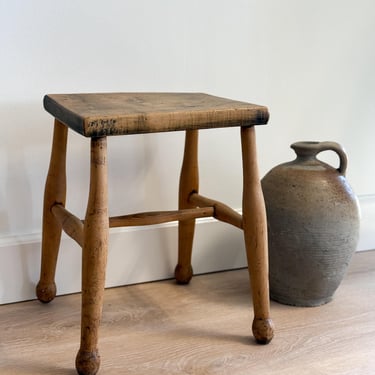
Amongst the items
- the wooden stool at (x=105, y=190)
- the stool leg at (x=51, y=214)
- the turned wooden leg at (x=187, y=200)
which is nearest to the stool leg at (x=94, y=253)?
the wooden stool at (x=105, y=190)

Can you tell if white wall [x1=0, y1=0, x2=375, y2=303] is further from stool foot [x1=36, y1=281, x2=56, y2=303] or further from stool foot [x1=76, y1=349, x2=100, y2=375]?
stool foot [x1=76, y1=349, x2=100, y2=375]

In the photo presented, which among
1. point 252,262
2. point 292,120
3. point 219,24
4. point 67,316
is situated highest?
point 219,24

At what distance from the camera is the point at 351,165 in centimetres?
150

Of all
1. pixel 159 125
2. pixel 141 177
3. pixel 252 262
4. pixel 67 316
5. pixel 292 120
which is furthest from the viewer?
pixel 292 120

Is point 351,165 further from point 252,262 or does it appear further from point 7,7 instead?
point 7,7

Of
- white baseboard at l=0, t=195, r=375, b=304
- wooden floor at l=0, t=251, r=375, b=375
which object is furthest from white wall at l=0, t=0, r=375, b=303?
wooden floor at l=0, t=251, r=375, b=375

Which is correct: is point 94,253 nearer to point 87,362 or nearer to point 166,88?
point 87,362

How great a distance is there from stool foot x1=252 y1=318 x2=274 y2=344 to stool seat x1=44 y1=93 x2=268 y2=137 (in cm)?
36

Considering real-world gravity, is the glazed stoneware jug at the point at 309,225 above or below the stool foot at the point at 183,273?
above

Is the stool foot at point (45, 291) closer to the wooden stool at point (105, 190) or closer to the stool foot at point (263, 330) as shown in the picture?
the wooden stool at point (105, 190)

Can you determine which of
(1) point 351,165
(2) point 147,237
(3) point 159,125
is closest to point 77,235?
(3) point 159,125

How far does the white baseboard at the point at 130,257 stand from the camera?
1.19 meters

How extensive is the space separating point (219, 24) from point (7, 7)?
17.7 inches

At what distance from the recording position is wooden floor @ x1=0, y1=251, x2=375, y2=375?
967mm
